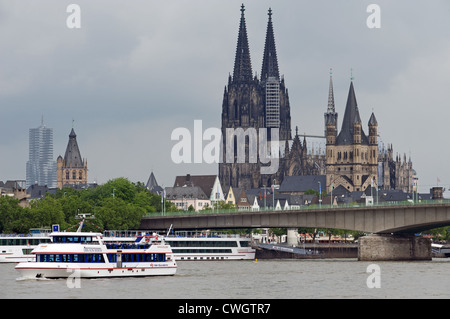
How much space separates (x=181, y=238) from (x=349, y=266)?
109 feet

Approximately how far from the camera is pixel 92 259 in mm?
89125

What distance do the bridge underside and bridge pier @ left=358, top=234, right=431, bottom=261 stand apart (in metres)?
0.96

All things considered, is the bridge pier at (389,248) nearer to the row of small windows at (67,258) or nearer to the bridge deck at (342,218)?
the bridge deck at (342,218)

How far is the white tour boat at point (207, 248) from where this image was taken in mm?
140875

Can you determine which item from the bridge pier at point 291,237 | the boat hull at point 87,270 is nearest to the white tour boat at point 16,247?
the boat hull at point 87,270

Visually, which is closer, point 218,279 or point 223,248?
point 218,279

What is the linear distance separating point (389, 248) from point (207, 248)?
25.0 metres

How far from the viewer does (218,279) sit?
90.8 metres

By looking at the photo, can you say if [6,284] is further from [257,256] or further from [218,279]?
[257,256]

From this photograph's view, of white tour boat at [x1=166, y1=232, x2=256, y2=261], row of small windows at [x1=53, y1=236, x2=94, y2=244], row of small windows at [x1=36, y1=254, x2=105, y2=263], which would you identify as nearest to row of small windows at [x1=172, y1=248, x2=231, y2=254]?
white tour boat at [x1=166, y1=232, x2=256, y2=261]
